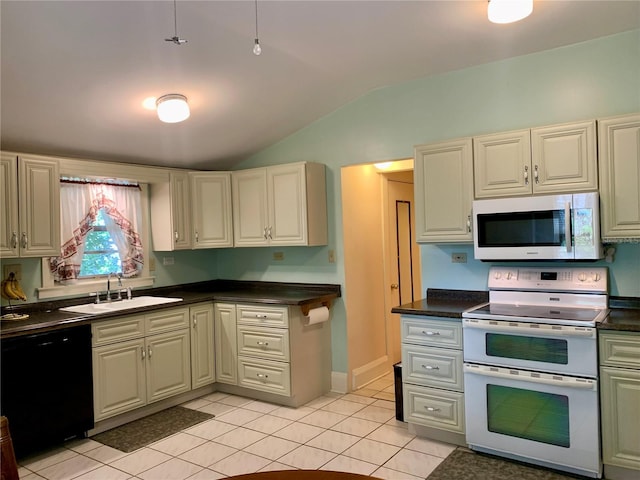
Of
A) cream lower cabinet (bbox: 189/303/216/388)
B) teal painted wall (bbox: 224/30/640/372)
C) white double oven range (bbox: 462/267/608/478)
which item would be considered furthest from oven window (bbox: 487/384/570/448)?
cream lower cabinet (bbox: 189/303/216/388)

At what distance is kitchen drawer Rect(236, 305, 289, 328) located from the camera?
3938 mm

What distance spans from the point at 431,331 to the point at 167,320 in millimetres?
2146

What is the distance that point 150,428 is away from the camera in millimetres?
3617

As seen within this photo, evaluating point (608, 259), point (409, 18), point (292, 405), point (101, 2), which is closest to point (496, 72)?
point (409, 18)

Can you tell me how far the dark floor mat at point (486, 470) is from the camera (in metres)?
2.72

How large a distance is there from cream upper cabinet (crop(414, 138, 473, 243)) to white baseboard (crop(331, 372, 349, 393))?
5.07ft

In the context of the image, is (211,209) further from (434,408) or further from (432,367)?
(434,408)

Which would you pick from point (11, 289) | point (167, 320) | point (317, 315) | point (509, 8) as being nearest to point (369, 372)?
point (317, 315)

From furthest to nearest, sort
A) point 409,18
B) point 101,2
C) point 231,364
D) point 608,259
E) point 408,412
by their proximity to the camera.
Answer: point 231,364 < point 408,412 < point 608,259 < point 409,18 < point 101,2

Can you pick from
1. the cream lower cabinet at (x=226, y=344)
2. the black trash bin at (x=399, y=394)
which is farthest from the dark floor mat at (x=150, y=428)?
the black trash bin at (x=399, y=394)

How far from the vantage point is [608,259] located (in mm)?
3027

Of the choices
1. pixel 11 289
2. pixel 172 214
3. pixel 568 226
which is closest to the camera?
pixel 568 226

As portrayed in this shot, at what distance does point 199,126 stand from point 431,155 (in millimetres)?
1869

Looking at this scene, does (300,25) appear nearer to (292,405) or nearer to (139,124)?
(139,124)
